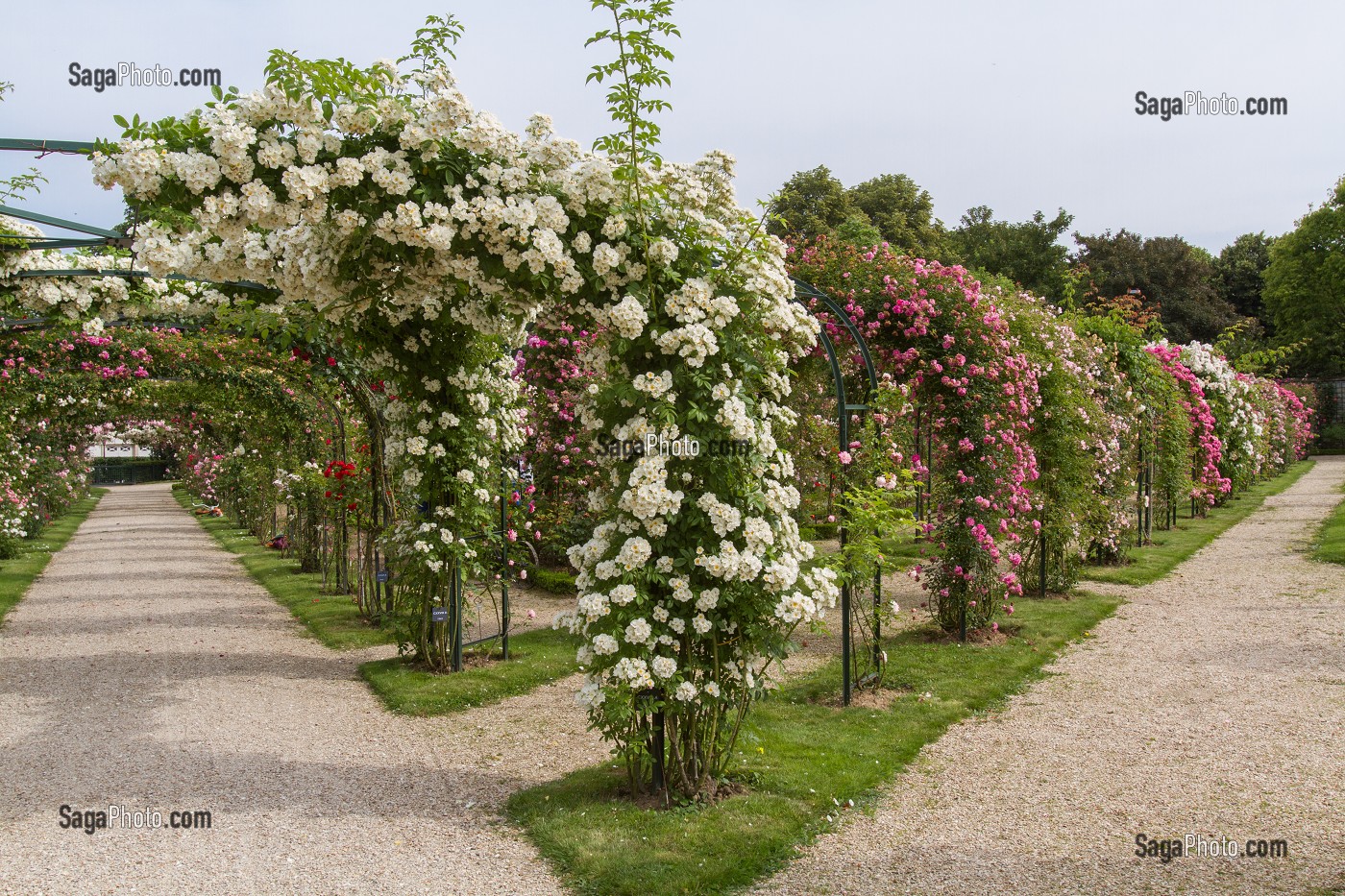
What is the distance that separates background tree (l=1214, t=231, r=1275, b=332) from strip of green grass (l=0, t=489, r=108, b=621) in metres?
38.8

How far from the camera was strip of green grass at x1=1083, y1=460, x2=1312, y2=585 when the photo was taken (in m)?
10.6

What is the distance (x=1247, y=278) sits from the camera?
1513 inches

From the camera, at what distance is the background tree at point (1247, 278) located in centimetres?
3772

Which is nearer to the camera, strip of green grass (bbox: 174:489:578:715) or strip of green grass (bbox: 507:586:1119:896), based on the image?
strip of green grass (bbox: 507:586:1119:896)

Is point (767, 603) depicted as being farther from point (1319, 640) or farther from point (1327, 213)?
point (1327, 213)

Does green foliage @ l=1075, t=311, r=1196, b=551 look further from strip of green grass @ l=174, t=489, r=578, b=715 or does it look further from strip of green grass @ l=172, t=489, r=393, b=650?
strip of green grass @ l=172, t=489, r=393, b=650

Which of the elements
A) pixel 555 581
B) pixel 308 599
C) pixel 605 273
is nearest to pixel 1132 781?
pixel 605 273

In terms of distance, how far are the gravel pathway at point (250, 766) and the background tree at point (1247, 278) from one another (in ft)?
128

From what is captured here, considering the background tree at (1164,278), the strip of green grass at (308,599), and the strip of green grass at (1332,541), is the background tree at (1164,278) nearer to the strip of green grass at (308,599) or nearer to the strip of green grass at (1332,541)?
the strip of green grass at (1332,541)

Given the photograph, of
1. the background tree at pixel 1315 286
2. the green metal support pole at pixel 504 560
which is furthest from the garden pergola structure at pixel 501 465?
the background tree at pixel 1315 286

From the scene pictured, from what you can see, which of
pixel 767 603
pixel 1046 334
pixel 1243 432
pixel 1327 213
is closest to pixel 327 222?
pixel 767 603

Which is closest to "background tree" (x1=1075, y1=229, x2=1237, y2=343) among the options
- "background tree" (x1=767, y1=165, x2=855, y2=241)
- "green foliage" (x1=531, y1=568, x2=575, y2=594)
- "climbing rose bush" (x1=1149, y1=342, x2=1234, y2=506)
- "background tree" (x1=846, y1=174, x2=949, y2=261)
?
"background tree" (x1=846, y1=174, x2=949, y2=261)

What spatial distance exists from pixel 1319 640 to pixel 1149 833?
4.30 metres

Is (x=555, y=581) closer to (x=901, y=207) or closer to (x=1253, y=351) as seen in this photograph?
(x=901, y=207)
